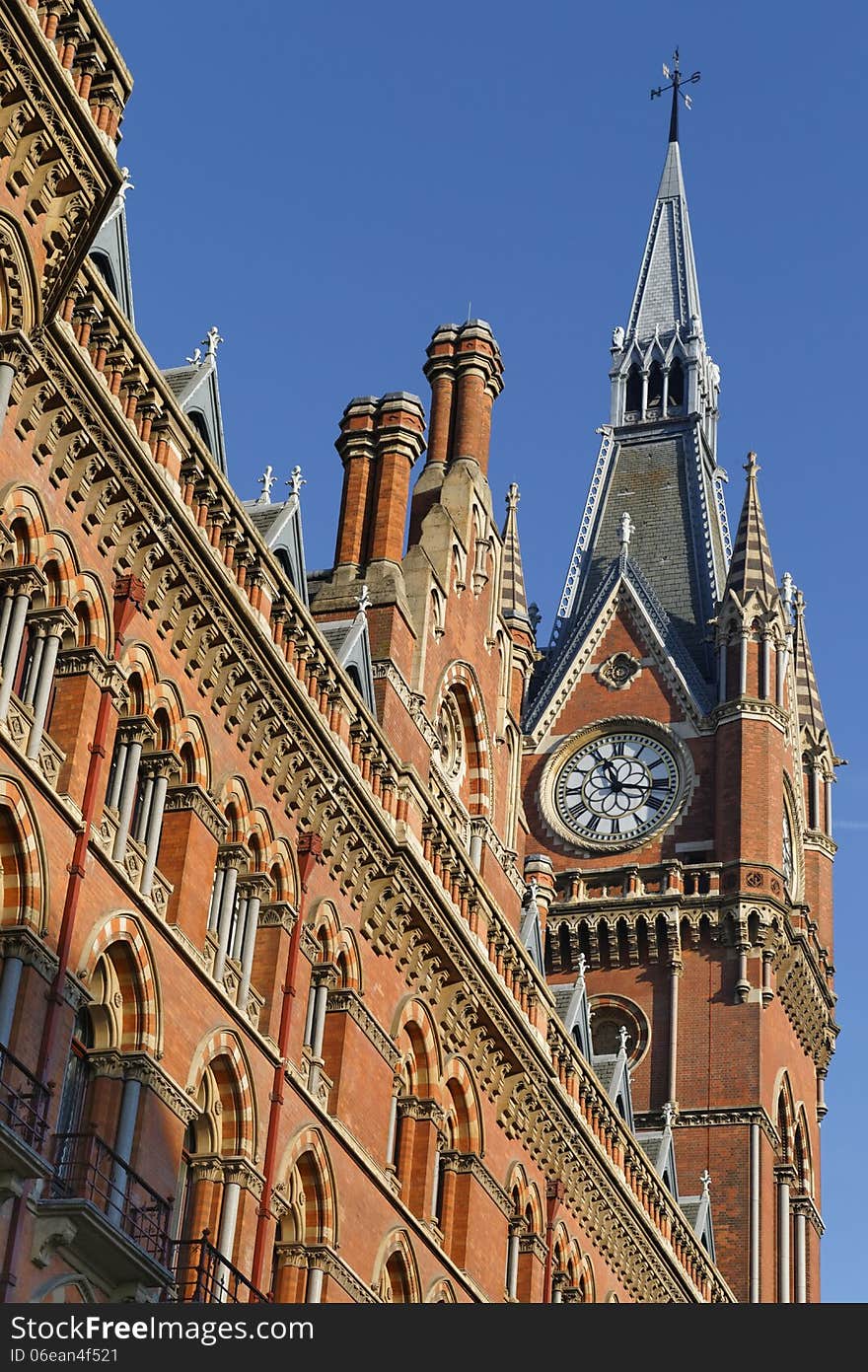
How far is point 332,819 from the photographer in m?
34.5

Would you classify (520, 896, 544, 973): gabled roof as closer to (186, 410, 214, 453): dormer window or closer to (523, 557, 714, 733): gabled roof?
(186, 410, 214, 453): dormer window

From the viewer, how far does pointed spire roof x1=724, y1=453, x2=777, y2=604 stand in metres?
68.4

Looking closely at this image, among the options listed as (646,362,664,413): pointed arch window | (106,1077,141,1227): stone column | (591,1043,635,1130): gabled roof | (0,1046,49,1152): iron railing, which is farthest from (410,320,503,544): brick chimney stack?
(646,362,664,413): pointed arch window

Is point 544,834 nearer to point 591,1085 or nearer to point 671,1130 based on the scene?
point 671,1130

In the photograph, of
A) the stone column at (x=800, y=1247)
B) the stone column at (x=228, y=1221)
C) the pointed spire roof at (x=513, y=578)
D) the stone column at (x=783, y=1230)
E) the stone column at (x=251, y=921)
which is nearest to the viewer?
the stone column at (x=228, y=1221)

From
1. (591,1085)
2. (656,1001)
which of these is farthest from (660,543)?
(591,1085)

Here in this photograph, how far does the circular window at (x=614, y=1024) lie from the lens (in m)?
62.4

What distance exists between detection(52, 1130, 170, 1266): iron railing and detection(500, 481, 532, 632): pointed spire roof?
70.4 ft

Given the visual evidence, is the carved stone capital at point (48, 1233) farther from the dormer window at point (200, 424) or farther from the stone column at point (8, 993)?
the dormer window at point (200, 424)

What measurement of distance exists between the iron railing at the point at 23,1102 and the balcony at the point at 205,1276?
9.93 ft

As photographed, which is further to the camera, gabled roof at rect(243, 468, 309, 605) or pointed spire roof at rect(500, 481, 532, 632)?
pointed spire roof at rect(500, 481, 532, 632)

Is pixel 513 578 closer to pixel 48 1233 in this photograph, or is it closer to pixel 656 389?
pixel 656 389

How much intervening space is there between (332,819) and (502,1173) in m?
8.71

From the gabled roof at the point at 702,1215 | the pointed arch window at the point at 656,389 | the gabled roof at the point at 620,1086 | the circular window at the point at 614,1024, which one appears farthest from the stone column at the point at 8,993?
the pointed arch window at the point at 656,389
